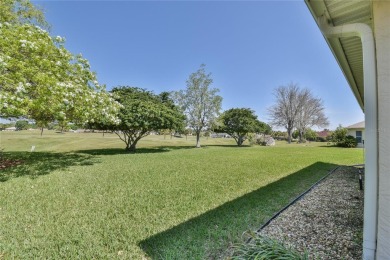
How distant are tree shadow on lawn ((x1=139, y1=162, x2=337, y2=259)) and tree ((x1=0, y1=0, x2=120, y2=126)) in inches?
232

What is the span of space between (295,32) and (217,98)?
62.1 ft

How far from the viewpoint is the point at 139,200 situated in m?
4.96

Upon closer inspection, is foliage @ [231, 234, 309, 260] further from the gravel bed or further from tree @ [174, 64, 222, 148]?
tree @ [174, 64, 222, 148]

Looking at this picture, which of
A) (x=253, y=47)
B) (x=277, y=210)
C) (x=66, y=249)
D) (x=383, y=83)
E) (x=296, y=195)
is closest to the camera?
(x=383, y=83)

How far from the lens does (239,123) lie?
3012 cm

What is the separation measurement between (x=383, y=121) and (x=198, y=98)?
2510 cm

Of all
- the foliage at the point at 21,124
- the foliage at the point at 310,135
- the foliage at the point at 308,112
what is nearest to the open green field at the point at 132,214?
the foliage at the point at 21,124

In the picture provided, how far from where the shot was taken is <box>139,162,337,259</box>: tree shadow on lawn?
273cm

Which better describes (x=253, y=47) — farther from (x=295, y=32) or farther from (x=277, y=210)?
(x=277, y=210)

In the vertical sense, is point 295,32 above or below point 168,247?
above

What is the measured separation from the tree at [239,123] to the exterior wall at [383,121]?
88.2ft

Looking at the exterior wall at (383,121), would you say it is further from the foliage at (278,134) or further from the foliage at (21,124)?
the foliage at (278,134)

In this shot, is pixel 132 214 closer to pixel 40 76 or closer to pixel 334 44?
pixel 334 44

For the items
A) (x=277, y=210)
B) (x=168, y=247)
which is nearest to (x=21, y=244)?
(x=168, y=247)
